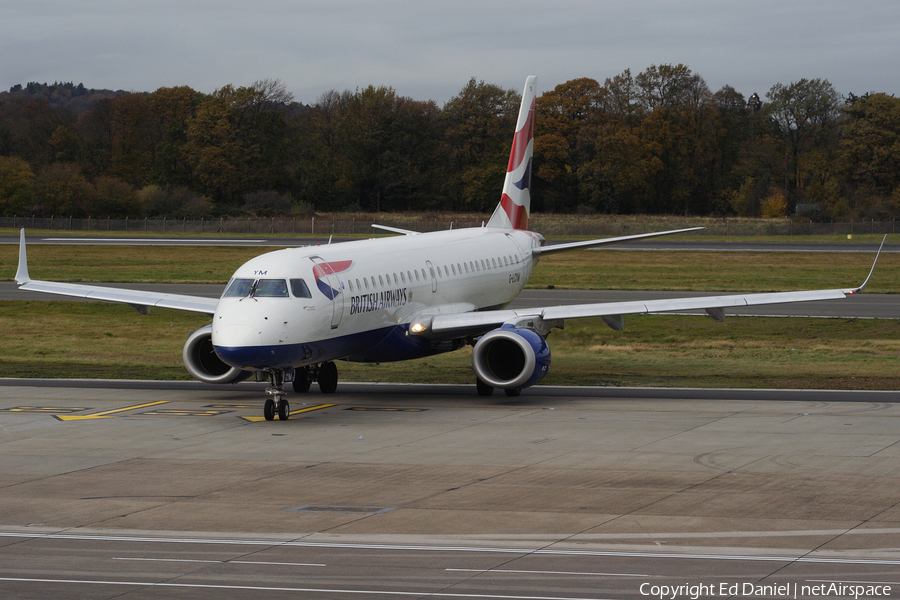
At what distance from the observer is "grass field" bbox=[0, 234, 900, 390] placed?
3378cm

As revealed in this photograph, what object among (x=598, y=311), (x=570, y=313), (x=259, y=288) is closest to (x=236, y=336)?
(x=259, y=288)

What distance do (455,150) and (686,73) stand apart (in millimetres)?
36215

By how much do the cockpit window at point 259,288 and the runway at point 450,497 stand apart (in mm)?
3053

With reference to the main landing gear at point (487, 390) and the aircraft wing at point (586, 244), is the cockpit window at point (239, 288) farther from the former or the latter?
the aircraft wing at point (586, 244)

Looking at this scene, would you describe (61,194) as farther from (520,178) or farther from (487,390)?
(487,390)

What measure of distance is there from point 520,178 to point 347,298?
16.6 m

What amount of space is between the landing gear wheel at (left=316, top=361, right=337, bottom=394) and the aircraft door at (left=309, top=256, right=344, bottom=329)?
4375mm

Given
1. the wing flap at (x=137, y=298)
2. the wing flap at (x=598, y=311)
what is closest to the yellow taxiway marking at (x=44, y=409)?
the wing flap at (x=137, y=298)

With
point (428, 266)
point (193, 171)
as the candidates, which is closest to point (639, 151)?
point (193, 171)

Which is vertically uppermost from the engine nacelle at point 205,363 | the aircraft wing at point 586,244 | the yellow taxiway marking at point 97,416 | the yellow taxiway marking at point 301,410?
the aircraft wing at point 586,244

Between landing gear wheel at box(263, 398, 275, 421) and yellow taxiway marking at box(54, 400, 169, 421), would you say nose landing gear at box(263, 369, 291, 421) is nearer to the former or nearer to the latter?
landing gear wheel at box(263, 398, 275, 421)

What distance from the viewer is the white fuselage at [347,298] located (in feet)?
78.3

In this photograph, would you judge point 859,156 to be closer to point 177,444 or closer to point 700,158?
point 700,158

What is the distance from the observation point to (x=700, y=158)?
15562 cm
